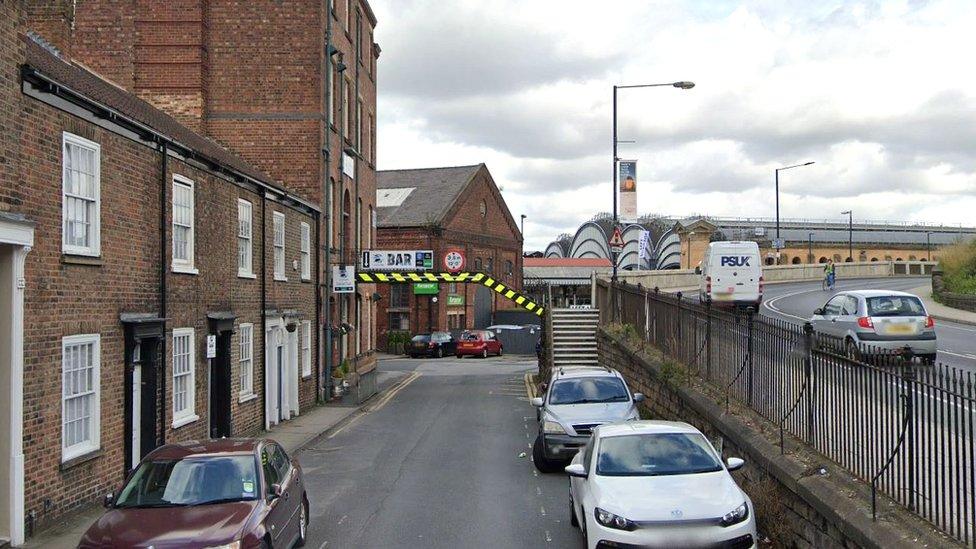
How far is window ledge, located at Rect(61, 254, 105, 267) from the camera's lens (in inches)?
491

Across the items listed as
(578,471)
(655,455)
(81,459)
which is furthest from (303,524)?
(655,455)

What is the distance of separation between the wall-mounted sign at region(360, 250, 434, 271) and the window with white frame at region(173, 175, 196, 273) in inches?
592

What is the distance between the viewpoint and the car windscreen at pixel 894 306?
1821 cm

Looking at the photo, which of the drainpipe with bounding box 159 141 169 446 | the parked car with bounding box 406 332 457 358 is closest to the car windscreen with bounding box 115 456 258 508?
the drainpipe with bounding box 159 141 169 446

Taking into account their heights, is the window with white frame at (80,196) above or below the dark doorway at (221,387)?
above

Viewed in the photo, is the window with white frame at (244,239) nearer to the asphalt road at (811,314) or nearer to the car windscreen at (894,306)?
the car windscreen at (894,306)

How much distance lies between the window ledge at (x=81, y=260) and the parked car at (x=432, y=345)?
3971 centimetres

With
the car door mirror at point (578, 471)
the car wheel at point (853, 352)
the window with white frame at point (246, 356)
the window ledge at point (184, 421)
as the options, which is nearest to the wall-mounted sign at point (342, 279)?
the window with white frame at point (246, 356)

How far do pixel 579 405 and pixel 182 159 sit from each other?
8.76m

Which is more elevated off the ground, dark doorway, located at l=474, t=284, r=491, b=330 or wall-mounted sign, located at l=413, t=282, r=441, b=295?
wall-mounted sign, located at l=413, t=282, r=441, b=295

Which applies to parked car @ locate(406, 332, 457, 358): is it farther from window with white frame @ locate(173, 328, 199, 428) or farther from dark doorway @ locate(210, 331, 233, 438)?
window with white frame @ locate(173, 328, 199, 428)

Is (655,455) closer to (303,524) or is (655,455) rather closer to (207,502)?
(303,524)

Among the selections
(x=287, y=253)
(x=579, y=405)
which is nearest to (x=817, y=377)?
(x=579, y=405)

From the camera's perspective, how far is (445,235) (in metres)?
58.1
